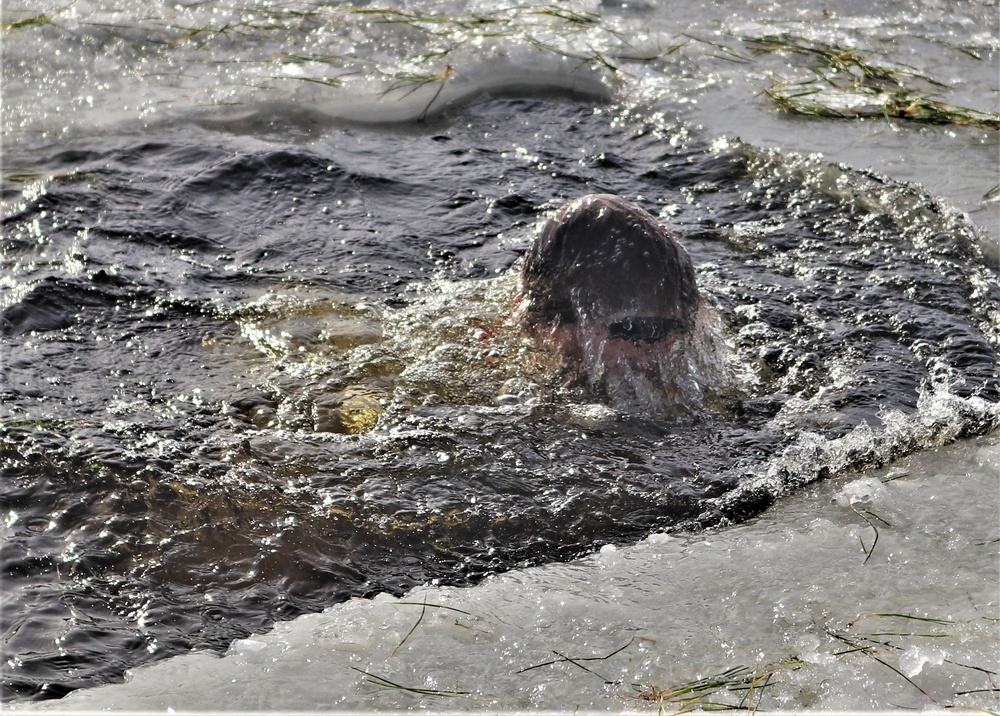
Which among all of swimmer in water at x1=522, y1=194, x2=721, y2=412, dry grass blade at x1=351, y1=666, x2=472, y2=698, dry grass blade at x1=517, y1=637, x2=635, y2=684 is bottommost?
dry grass blade at x1=351, y1=666, x2=472, y2=698

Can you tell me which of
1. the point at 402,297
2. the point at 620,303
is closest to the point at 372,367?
the point at 402,297

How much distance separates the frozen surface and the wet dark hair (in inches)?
29.3

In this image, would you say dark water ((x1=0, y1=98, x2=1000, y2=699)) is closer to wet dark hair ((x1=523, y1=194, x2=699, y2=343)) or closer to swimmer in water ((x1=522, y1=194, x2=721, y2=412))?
swimmer in water ((x1=522, y1=194, x2=721, y2=412))

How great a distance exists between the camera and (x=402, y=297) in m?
4.06

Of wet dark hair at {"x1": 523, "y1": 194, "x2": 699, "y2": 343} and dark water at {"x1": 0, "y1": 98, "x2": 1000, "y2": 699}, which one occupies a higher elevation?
wet dark hair at {"x1": 523, "y1": 194, "x2": 699, "y2": 343}

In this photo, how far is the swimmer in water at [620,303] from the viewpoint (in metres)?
3.30

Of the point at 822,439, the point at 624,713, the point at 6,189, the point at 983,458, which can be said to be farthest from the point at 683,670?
the point at 6,189

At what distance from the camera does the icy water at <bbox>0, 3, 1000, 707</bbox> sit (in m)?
2.90

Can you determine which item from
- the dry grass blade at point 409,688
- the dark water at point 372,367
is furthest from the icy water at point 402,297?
the dry grass blade at point 409,688

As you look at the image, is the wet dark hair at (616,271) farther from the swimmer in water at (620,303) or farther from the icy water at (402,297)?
the icy water at (402,297)

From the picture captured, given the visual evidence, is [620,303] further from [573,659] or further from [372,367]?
[573,659]

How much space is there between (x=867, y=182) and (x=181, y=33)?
150 inches

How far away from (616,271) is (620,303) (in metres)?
0.10

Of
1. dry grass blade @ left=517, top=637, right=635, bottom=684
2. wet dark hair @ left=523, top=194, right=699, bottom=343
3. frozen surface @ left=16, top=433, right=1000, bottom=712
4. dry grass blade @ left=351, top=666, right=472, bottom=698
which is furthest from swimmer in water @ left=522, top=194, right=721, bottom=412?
dry grass blade @ left=351, top=666, right=472, bottom=698
